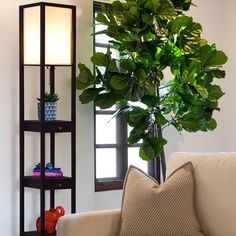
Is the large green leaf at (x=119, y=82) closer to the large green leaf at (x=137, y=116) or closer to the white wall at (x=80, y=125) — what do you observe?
the large green leaf at (x=137, y=116)

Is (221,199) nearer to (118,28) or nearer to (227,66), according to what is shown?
(118,28)

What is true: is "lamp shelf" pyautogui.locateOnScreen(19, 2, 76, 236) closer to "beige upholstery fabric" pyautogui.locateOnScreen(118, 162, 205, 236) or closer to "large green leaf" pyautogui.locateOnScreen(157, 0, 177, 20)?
"large green leaf" pyautogui.locateOnScreen(157, 0, 177, 20)

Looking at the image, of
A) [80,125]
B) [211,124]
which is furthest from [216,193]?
[80,125]

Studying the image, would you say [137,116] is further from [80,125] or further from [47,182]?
[47,182]

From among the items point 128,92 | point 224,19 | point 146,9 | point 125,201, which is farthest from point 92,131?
point 224,19

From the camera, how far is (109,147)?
15.4ft

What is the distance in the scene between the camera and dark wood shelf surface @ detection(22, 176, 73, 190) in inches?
148

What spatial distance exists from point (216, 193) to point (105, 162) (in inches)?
73.9

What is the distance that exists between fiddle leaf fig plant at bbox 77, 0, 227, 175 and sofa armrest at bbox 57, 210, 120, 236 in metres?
1.14

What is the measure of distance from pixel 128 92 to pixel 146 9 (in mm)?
619

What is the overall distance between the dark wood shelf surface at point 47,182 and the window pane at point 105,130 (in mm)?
832

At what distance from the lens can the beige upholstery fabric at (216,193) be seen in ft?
9.41

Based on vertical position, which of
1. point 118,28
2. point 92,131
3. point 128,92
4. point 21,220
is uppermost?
point 118,28

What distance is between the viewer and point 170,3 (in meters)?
4.01
